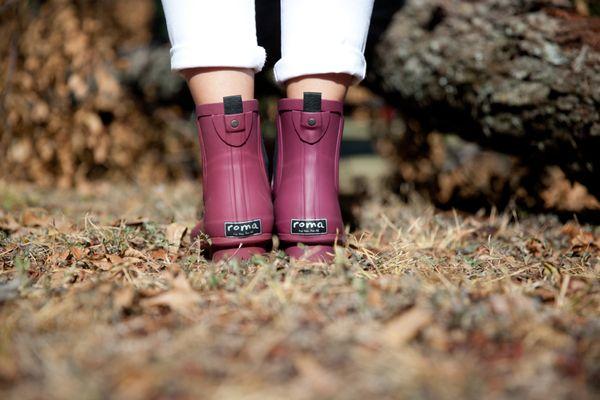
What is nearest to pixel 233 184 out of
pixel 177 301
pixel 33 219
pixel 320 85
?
pixel 320 85

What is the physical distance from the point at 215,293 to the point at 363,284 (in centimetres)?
26

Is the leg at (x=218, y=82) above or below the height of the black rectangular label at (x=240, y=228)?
above

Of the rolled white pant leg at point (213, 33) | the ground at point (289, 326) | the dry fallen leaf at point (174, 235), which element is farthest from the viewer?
the dry fallen leaf at point (174, 235)

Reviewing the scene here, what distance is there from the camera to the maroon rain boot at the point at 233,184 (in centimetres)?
123

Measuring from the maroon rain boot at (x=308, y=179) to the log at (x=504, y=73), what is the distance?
2.38 feet

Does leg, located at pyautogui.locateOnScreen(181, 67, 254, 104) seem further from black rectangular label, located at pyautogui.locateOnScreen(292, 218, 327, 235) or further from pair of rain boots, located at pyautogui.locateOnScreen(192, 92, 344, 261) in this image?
black rectangular label, located at pyautogui.locateOnScreen(292, 218, 327, 235)

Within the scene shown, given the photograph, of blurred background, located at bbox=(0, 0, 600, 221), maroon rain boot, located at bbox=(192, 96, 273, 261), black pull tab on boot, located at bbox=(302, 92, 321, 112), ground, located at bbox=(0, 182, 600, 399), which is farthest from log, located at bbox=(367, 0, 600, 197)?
maroon rain boot, located at bbox=(192, 96, 273, 261)

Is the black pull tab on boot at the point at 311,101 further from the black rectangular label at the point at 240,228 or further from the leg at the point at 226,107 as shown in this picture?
the black rectangular label at the point at 240,228

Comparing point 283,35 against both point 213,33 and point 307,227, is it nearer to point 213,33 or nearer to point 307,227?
point 213,33

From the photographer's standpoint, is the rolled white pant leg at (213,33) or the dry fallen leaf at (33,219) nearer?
the rolled white pant leg at (213,33)

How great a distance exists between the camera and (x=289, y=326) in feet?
2.61

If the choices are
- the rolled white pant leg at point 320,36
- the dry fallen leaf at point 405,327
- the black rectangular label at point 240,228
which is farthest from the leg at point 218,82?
the dry fallen leaf at point 405,327

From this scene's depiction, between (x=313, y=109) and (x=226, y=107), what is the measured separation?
196mm

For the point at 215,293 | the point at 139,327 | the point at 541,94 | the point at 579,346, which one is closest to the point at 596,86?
the point at 541,94
